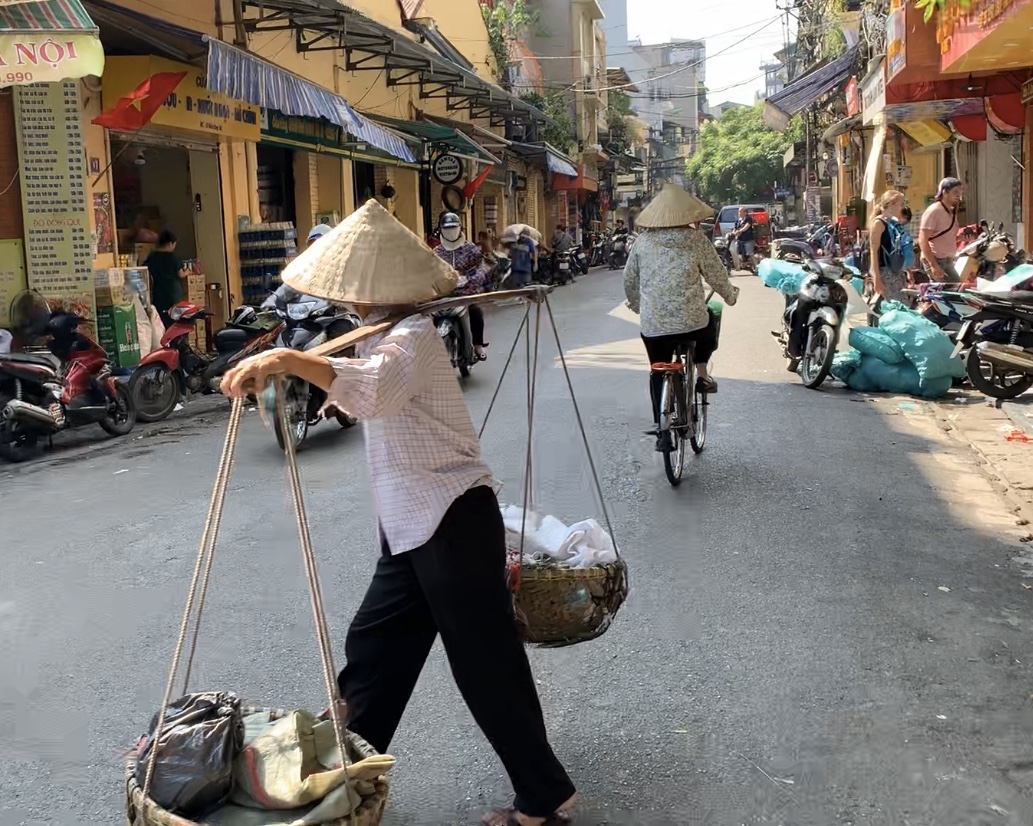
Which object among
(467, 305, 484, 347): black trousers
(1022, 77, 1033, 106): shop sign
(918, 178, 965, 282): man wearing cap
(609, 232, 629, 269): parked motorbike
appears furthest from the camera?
(609, 232, 629, 269): parked motorbike

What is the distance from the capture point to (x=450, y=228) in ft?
38.8

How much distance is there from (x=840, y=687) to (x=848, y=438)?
450 centimetres

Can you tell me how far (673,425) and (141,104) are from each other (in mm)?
7070

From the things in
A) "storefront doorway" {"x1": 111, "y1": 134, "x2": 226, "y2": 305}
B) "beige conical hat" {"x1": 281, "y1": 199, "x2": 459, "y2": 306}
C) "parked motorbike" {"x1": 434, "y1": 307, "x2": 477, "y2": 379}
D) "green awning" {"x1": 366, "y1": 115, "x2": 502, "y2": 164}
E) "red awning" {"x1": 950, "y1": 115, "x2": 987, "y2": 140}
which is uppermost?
"green awning" {"x1": 366, "y1": 115, "x2": 502, "y2": 164}

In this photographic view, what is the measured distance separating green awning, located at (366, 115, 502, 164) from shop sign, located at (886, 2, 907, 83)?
30.1ft

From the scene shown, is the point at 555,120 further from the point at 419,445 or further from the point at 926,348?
the point at 419,445

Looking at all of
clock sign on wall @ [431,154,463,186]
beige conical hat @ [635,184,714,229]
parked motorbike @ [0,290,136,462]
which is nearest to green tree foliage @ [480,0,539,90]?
clock sign on wall @ [431,154,463,186]

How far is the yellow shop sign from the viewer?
11.1 meters

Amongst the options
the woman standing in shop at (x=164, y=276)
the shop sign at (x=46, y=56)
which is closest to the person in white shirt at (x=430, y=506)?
the shop sign at (x=46, y=56)

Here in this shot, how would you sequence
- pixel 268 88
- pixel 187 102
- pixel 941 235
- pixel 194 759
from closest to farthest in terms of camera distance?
1. pixel 194 759
2. pixel 941 235
3. pixel 268 88
4. pixel 187 102

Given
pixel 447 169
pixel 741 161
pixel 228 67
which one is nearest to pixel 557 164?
pixel 447 169

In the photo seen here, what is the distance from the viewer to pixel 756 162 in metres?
69.4

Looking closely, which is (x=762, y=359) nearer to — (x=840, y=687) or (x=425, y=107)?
(x=840, y=687)

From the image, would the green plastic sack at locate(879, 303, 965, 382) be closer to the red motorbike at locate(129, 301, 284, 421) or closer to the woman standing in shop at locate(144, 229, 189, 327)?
the red motorbike at locate(129, 301, 284, 421)
